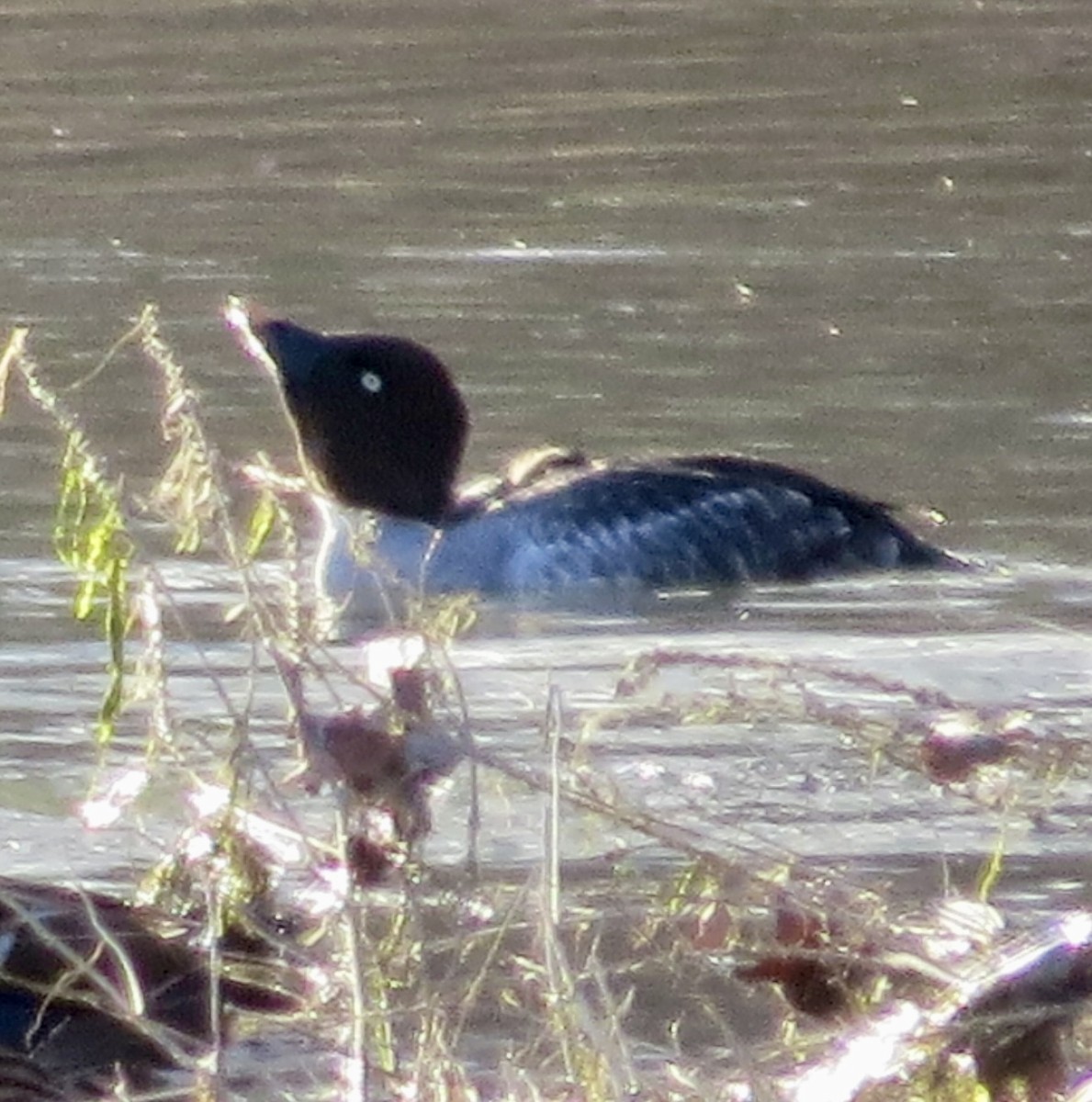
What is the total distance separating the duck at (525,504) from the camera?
8.94 metres

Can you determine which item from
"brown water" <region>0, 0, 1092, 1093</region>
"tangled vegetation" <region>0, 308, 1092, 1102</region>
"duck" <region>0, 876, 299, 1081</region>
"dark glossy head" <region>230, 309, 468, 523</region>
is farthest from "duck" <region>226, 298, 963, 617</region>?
"duck" <region>0, 876, 299, 1081</region>

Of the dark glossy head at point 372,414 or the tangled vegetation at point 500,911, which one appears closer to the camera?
the tangled vegetation at point 500,911

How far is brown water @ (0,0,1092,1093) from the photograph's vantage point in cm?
789

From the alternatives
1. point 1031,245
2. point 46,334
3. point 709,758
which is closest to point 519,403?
point 46,334

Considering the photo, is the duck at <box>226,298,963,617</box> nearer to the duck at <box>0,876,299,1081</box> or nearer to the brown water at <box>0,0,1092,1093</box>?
the brown water at <box>0,0,1092,1093</box>

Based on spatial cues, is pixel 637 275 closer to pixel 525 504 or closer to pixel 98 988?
pixel 525 504

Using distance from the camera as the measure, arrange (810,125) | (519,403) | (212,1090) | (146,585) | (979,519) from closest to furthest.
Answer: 1. (212,1090)
2. (146,585)
3. (979,519)
4. (519,403)
5. (810,125)

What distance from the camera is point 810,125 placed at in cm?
1373

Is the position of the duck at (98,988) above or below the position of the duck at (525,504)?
above

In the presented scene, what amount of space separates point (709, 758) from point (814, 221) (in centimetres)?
521

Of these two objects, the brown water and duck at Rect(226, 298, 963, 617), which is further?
duck at Rect(226, 298, 963, 617)

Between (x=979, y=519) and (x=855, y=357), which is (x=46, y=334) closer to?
(x=855, y=357)

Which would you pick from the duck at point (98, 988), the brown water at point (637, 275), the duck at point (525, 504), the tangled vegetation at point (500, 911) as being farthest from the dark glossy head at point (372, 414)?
the duck at point (98, 988)

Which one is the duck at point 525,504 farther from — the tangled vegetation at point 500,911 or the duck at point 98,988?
the duck at point 98,988
